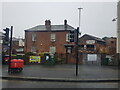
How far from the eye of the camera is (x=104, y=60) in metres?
19.0

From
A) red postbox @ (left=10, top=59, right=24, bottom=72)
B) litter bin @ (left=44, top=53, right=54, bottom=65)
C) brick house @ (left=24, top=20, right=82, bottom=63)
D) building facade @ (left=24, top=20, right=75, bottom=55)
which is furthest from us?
building facade @ (left=24, top=20, right=75, bottom=55)

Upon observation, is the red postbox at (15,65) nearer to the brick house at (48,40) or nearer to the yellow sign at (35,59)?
the yellow sign at (35,59)

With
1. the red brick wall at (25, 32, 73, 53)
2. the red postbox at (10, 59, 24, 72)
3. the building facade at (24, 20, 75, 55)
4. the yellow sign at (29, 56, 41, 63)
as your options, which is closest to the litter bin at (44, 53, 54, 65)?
the yellow sign at (29, 56, 41, 63)

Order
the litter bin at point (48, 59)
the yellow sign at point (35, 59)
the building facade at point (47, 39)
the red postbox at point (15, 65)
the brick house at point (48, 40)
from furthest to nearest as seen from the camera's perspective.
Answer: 1. the building facade at point (47, 39)
2. the brick house at point (48, 40)
3. the yellow sign at point (35, 59)
4. the litter bin at point (48, 59)
5. the red postbox at point (15, 65)

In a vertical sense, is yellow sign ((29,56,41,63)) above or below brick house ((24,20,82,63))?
below

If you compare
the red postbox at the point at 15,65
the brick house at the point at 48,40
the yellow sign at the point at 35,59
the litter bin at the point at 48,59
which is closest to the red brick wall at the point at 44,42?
the brick house at the point at 48,40

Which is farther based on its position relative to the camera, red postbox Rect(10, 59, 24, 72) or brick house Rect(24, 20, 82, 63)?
brick house Rect(24, 20, 82, 63)

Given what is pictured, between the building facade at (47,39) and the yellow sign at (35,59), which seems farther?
the building facade at (47,39)

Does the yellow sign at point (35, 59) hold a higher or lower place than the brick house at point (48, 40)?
lower

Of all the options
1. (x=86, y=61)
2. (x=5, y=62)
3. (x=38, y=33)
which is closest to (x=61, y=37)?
(x=38, y=33)

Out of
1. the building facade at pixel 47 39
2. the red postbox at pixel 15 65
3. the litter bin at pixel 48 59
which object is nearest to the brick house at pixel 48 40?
the building facade at pixel 47 39

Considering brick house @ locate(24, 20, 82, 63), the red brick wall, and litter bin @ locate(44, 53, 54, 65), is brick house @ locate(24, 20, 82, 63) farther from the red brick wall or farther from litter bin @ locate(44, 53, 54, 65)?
litter bin @ locate(44, 53, 54, 65)

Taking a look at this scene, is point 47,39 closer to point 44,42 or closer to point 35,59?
point 44,42

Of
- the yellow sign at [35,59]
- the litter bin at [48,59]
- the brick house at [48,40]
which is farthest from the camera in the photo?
the brick house at [48,40]
